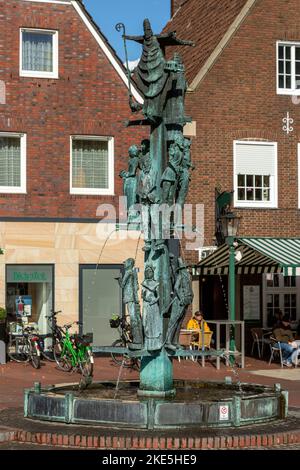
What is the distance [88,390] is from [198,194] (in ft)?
43.7

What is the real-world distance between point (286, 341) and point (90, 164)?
23.0 ft

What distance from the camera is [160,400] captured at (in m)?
13.8

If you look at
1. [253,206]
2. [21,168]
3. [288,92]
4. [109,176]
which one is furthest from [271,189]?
[21,168]

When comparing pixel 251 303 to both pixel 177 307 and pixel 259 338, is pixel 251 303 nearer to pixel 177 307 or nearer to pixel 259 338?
pixel 259 338

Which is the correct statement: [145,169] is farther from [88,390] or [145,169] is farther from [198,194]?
[198,194]

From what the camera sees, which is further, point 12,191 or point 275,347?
point 12,191

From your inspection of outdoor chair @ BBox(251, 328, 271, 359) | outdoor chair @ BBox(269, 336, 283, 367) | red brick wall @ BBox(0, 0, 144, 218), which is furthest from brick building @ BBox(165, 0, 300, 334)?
outdoor chair @ BBox(269, 336, 283, 367)

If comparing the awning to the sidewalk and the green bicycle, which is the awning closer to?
the green bicycle

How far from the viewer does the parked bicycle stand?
77.4ft

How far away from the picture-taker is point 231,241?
25.0m

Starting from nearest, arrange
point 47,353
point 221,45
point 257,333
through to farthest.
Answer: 1. point 47,353
2. point 257,333
3. point 221,45

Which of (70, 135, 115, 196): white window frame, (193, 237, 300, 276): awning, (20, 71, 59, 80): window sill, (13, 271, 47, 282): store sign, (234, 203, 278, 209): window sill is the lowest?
(13, 271, 47, 282): store sign

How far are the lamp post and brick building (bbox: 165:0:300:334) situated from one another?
137 cm

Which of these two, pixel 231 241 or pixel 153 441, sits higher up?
pixel 231 241
